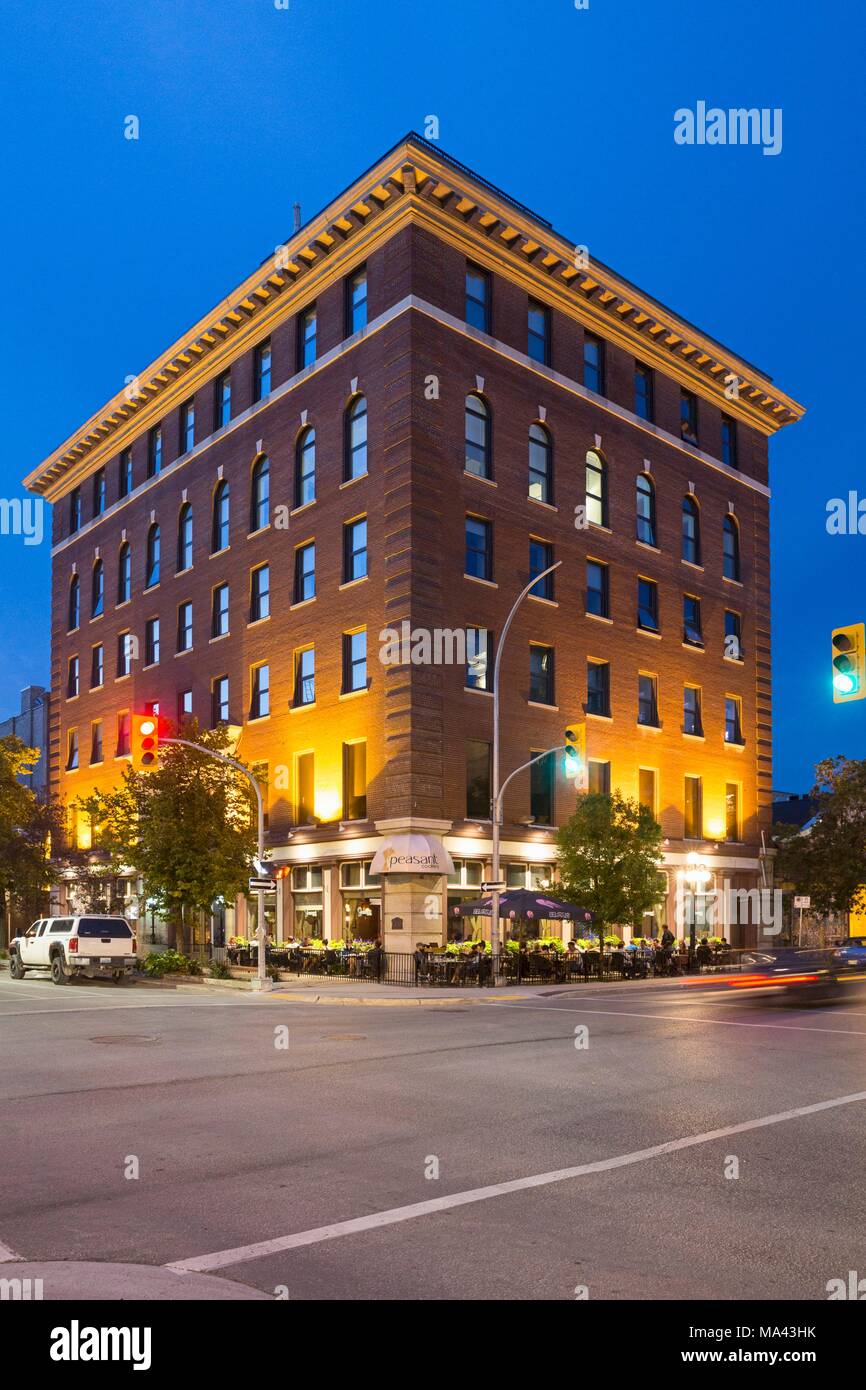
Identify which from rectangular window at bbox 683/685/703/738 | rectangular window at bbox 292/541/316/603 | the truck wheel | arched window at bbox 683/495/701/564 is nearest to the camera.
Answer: the truck wheel

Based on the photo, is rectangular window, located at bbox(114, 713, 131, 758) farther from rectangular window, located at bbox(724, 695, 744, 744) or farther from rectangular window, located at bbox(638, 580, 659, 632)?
rectangular window, located at bbox(724, 695, 744, 744)

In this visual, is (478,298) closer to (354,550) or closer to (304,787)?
(354,550)

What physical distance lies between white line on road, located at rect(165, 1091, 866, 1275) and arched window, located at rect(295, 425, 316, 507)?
33941 millimetres

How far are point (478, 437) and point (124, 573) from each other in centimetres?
2298

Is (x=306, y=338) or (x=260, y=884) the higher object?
(x=306, y=338)

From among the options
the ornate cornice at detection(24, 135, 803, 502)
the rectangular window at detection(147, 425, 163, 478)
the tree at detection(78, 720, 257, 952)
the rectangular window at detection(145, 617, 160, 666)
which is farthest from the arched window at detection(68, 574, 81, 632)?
the tree at detection(78, 720, 257, 952)

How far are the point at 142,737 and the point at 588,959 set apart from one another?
54.8 ft

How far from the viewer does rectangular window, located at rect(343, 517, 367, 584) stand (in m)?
38.8

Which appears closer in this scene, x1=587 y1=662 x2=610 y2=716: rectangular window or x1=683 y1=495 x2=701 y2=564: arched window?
x1=587 y1=662 x2=610 y2=716: rectangular window

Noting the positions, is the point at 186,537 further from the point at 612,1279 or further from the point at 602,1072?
the point at 612,1279

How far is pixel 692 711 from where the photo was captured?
48.2m

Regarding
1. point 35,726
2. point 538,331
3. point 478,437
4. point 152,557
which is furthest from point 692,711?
point 35,726

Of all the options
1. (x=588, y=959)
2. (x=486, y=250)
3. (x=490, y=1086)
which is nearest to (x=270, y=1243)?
(x=490, y=1086)

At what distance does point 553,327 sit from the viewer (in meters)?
43.2
